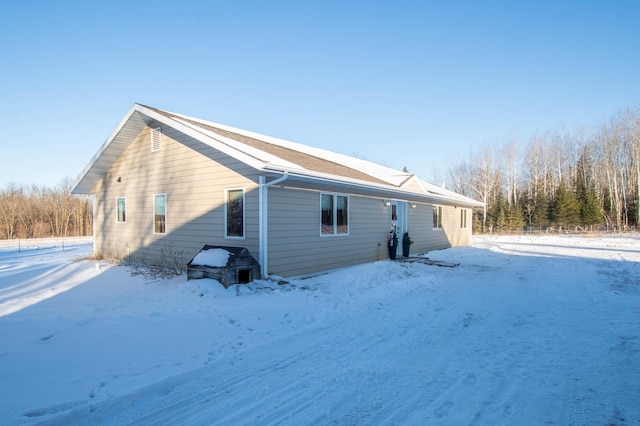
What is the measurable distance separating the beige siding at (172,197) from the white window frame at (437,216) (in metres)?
11.4

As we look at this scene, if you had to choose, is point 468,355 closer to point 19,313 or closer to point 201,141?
point 19,313

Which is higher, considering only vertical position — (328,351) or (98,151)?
(98,151)

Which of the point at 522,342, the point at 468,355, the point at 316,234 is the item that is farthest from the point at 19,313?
the point at 522,342

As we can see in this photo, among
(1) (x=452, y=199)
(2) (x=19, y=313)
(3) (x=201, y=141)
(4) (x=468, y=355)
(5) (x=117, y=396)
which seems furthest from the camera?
(1) (x=452, y=199)

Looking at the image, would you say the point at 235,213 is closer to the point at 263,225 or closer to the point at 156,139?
the point at 263,225

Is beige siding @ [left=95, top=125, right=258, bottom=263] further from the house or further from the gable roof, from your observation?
the gable roof

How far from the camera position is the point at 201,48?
13.9 meters

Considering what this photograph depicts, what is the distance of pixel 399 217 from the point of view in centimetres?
1404

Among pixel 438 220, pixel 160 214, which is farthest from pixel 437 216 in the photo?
pixel 160 214

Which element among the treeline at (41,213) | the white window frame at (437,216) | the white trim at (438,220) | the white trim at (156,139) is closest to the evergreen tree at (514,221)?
the white trim at (438,220)

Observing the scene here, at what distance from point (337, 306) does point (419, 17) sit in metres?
11.8

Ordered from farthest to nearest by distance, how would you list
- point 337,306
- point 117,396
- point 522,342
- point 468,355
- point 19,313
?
1. point 337,306
2. point 19,313
3. point 522,342
4. point 468,355
5. point 117,396

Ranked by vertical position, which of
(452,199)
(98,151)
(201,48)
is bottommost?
(452,199)

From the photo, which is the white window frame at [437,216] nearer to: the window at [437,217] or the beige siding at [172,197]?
the window at [437,217]
